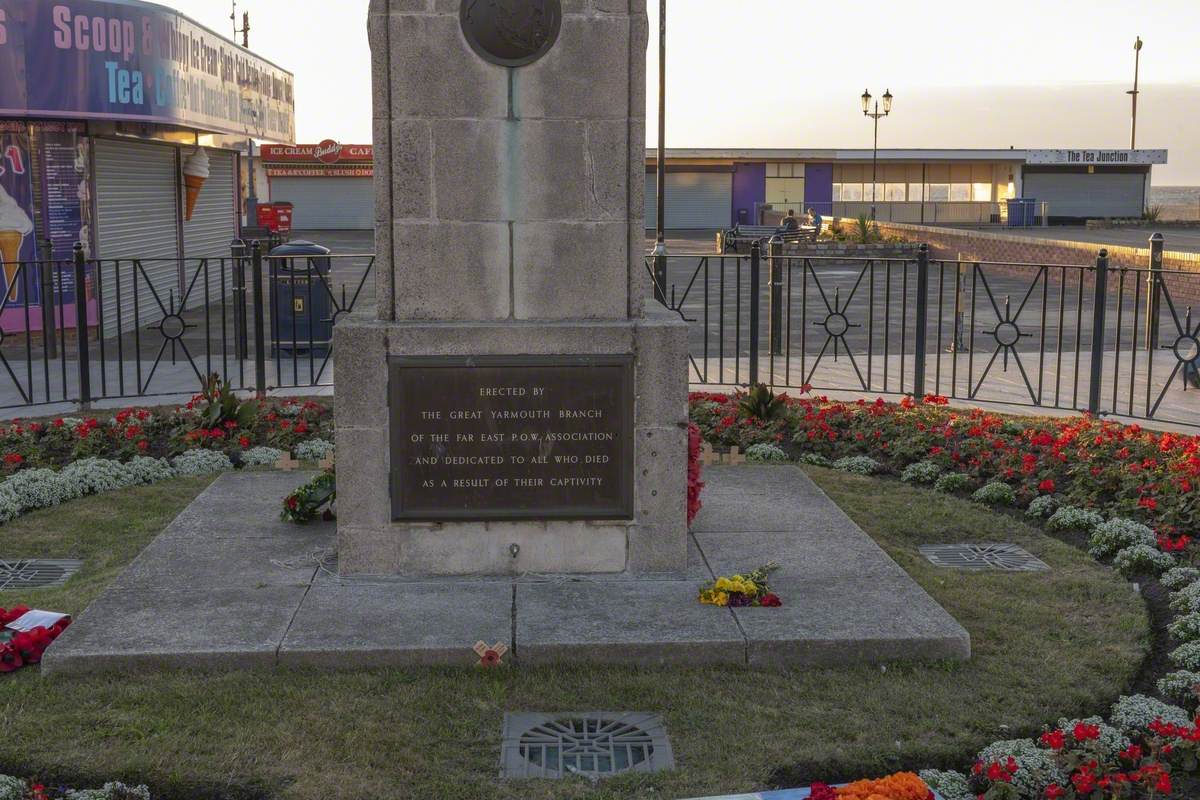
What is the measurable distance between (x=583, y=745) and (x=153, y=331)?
16.7 m

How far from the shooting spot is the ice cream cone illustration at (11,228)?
17.5 m

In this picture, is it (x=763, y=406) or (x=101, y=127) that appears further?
(x=101, y=127)

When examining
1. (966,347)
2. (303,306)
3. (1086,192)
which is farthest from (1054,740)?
(1086,192)

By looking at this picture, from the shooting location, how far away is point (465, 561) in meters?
6.68

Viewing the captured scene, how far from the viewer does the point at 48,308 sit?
1510 centimetres

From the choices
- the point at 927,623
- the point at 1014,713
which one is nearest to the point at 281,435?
the point at 927,623

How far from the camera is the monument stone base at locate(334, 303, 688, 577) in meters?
6.51

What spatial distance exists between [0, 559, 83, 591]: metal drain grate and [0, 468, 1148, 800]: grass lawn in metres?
1.61

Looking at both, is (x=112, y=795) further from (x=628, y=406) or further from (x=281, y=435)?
(x=281, y=435)

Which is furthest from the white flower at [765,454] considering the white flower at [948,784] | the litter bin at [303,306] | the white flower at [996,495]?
the litter bin at [303,306]

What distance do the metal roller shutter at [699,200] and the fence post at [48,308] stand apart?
5134cm

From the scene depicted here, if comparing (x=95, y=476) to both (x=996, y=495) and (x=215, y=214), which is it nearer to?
(x=996, y=495)

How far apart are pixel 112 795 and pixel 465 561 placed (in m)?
2.34

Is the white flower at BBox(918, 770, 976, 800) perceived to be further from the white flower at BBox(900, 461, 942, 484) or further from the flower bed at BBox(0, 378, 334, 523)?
the flower bed at BBox(0, 378, 334, 523)
